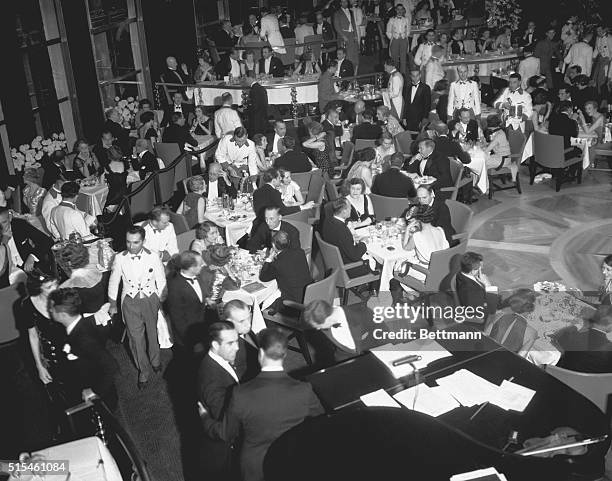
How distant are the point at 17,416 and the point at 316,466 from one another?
12.5 ft

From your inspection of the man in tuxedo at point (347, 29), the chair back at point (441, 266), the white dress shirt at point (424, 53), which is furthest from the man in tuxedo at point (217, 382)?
the man in tuxedo at point (347, 29)

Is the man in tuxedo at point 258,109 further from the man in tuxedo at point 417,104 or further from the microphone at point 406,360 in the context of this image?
the microphone at point 406,360

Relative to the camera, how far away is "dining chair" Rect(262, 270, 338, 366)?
19.0ft

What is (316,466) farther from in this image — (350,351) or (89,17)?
(89,17)

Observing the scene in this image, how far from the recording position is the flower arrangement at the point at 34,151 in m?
9.91

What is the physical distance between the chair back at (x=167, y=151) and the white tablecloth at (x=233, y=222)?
2.57m

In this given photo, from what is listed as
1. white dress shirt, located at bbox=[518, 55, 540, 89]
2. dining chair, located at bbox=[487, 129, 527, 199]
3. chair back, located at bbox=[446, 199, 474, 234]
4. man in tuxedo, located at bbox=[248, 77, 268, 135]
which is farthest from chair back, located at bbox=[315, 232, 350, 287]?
white dress shirt, located at bbox=[518, 55, 540, 89]

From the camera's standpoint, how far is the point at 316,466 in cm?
278

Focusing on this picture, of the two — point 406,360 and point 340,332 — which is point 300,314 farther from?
point 406,360

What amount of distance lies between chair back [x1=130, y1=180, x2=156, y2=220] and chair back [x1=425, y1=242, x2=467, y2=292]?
3.71 m

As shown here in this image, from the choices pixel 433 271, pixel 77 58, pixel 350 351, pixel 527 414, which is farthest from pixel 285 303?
pixel 77 58

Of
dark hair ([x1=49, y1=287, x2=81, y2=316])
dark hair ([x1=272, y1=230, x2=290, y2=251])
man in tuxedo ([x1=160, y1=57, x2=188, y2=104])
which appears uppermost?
man in tuxedo ([x1=160, y1=57, x2=188, y2=104])

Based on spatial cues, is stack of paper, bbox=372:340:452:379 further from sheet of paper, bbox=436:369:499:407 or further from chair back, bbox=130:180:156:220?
chair back, bbox=130:180:156:220

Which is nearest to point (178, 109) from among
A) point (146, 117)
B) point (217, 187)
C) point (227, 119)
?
point (146, 117)
